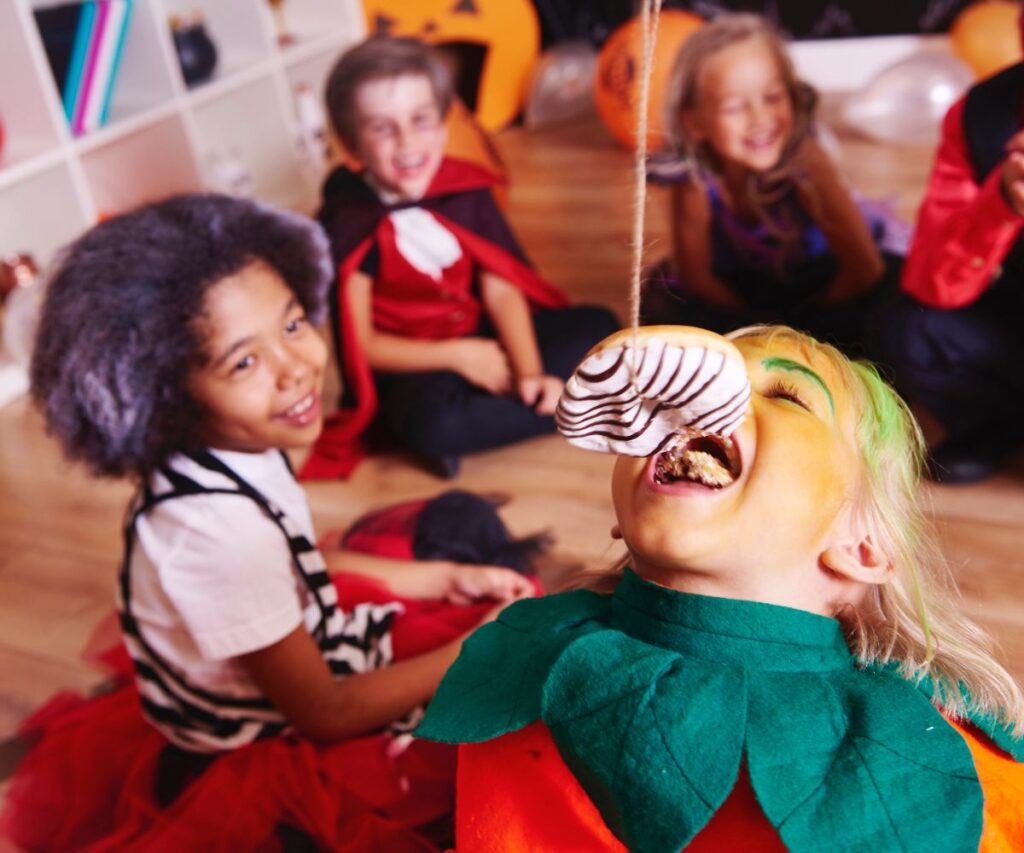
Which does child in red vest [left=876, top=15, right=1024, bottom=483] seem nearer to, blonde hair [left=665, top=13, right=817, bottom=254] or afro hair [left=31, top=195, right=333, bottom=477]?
blonde hair [left=665, top=13, right=817, bottom=254]

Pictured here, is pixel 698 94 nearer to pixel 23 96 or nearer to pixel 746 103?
pixel 746 103

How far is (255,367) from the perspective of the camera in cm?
99

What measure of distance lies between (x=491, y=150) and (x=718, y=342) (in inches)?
77.6

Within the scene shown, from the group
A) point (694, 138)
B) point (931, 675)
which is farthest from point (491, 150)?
point (931, 675)

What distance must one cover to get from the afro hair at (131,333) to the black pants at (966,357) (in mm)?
985

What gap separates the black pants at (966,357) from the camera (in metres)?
1.46

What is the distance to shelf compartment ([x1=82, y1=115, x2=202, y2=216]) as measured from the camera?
241 cm

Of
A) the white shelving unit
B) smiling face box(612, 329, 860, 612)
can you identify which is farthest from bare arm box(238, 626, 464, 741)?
the white shelving unit

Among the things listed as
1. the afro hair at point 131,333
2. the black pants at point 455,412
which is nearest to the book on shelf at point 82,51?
the black pants at point 455,412

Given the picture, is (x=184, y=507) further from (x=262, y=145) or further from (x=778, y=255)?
(x=262, y=145)

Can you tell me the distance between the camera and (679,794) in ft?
1.74

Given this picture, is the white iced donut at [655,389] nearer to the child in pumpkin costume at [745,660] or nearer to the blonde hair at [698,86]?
the child in pumpkin costume at [745,660]

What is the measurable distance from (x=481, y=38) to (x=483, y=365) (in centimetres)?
179

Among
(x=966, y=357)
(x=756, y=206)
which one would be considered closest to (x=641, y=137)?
(x=966, y=357)
